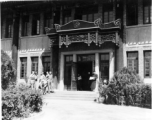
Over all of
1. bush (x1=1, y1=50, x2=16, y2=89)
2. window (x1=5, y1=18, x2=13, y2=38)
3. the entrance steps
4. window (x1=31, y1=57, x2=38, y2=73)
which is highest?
window (x1=5, y1=18, x2=13, y2=38)

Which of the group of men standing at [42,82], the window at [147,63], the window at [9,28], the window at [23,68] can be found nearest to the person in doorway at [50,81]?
the group of men standing at [42,82]

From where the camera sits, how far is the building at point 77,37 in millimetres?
15797

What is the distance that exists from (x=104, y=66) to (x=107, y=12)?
427 centimetres

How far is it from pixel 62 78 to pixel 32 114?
30.8 feet

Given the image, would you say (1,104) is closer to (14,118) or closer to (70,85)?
(14,118)

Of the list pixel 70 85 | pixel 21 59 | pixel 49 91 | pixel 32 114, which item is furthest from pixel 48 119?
pixel 21 59

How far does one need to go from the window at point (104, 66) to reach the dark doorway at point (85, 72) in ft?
3.96

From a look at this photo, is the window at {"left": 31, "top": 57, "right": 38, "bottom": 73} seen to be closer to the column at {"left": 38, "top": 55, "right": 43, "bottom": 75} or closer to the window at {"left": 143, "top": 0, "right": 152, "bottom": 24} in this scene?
the column at {"left": 38, "top": 55, "right": 43, "bottom": 75}

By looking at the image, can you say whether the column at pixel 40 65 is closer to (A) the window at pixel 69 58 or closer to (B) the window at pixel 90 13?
(A) the window at pixel 69 58

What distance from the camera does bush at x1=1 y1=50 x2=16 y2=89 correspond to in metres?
7.36

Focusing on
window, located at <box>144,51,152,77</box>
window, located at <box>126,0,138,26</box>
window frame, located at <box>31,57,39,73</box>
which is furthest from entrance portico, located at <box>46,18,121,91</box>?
window frame, located at <box>31,57,39,73</box>

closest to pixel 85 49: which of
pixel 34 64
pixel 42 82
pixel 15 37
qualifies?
pixel 42 82

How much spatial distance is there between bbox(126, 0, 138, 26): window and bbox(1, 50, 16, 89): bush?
1105 centimetres

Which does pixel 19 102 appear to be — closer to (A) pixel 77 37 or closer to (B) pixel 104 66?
(A) pixel 77 37
